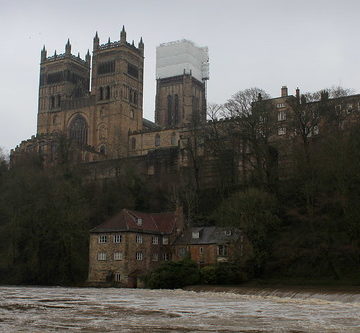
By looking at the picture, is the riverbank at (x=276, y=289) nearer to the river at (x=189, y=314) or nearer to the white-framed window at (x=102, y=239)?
the river at (x=189, y=314)

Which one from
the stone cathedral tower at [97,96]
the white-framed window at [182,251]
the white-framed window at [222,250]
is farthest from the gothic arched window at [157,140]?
the white-framed window at [222,250]

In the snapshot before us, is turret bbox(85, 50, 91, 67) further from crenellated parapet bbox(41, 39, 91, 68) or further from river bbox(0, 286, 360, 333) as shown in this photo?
river bbox(0, 286, 360, 333)

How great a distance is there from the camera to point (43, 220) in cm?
6812

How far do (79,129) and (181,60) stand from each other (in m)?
33.8

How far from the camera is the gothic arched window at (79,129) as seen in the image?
140 metres

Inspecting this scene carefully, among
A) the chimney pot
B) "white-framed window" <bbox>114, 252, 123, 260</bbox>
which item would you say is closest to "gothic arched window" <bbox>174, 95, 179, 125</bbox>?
the chimney pot

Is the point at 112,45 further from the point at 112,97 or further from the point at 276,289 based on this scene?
the point at 276,289

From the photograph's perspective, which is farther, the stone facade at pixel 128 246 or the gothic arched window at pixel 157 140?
the gothic arched window at pixel 157 140

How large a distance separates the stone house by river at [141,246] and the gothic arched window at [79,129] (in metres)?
73.5

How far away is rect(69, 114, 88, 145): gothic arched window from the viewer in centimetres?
14000

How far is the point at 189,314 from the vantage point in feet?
101

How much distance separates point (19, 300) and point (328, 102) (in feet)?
139

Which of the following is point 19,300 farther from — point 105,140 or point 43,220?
point 105,140

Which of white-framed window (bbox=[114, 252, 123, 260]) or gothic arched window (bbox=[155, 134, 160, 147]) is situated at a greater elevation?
gothic arched window (bbox=[155, 134, 160, 147])
